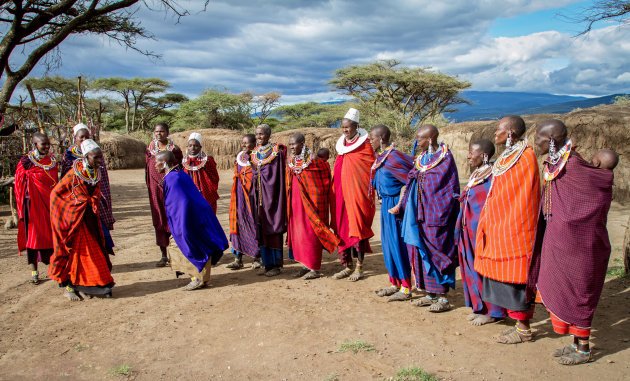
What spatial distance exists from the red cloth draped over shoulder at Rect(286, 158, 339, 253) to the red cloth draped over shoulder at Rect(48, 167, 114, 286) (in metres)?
2.27

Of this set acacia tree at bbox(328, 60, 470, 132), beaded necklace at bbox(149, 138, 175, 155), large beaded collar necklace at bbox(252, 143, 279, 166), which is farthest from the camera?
acacia tree at bbox(328, 60, 470, 132)

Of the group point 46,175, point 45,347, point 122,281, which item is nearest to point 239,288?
point 122,281

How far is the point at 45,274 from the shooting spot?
5746mm

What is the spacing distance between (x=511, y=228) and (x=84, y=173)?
424 centimetres

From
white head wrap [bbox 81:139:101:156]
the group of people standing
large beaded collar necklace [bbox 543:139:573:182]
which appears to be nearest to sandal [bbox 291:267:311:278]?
the group of people standing

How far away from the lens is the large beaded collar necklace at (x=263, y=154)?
5633mm

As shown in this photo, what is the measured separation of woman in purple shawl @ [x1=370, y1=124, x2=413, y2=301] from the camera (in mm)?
4777

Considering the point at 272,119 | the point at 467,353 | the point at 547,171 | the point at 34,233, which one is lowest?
the point at 467,353

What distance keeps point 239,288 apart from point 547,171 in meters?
3.53

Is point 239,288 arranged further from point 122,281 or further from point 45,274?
point 45,274

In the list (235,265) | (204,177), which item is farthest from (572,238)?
(204,177)

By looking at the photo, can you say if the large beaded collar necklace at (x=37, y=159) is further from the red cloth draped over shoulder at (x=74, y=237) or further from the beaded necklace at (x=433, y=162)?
the beaded necklace at (x=433, y=162)

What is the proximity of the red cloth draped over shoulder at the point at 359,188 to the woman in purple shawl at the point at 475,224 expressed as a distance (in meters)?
1.35

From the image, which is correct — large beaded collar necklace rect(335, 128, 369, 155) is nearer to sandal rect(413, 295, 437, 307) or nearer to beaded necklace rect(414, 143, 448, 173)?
beaded necklace rect(414, 143, 448, 173)
